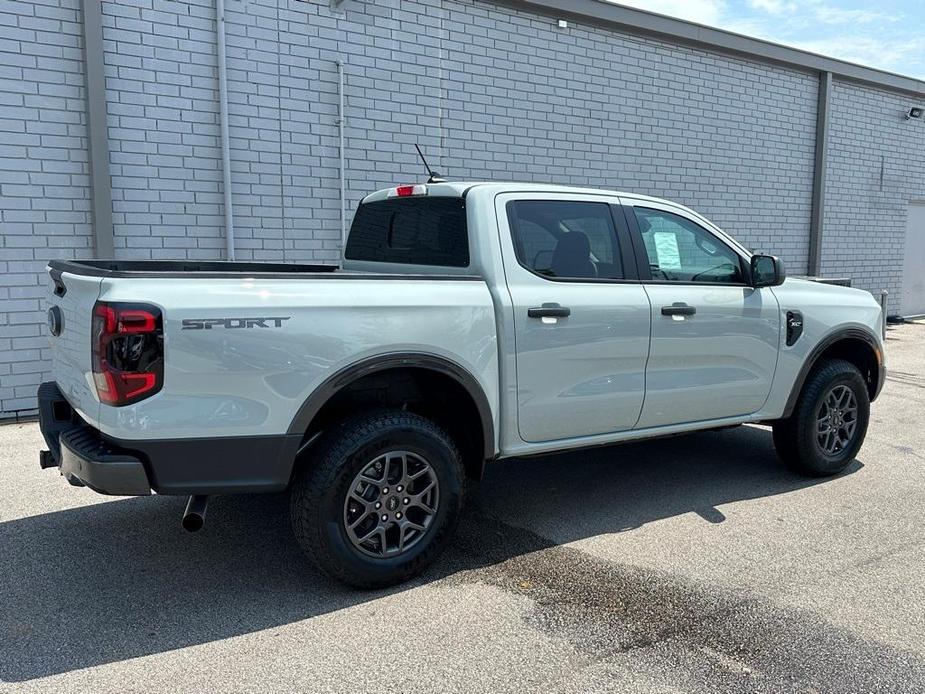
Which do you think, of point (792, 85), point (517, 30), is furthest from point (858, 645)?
point (792, 85)

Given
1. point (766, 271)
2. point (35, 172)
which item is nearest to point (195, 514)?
point (766, 271)

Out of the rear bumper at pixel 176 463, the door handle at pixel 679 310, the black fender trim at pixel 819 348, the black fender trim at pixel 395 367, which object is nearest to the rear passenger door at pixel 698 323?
the door handle at pixel 679 310

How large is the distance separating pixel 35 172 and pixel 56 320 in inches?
161

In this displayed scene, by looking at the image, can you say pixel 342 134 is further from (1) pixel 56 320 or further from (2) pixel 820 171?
(2) pixel 820 171

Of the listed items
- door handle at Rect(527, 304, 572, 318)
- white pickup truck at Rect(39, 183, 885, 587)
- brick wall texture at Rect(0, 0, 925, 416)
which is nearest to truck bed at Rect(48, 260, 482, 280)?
white pickup truck at Rect(39, 183, 885, 587)

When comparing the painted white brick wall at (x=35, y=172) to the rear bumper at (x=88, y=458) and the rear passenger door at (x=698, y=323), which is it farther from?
the rear passenger door at (x=698, y=323)

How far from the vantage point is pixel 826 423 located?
18.3ft

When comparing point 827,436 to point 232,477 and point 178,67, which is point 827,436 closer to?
point 232,477

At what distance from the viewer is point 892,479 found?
18.5ft

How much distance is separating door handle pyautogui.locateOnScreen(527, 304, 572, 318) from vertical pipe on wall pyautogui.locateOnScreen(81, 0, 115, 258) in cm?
485

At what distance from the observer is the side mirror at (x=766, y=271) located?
5016 mm

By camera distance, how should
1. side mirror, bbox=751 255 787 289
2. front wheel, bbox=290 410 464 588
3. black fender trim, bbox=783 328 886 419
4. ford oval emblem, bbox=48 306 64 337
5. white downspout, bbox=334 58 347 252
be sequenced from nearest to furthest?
front wheel, bbox=290 410 464 588 → ford oval emblem, bbox=48 306 64 337 → side mirror, bbox=751 255 787 289 → black fender trim, bbox=783 328 886 419 → white downspout, bbox=334 58 347 252

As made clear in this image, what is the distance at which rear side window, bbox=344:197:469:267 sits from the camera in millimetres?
4355

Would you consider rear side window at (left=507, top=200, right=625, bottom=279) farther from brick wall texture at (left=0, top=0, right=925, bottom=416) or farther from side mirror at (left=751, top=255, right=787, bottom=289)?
brick wall texture at (left=0, top=0, right=925, bottom=416)
